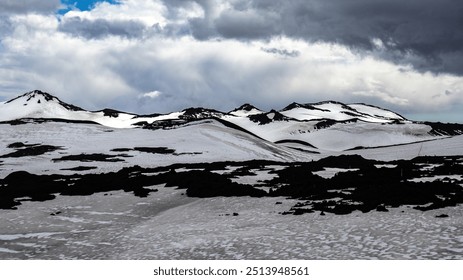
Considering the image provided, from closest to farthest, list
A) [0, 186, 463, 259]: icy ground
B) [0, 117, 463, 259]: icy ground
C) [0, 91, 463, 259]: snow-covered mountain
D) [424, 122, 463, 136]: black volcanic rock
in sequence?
[0, 186, 463, 259]: icy ground
[0, 117, 463, 259]: icy ground
[0, 91, 463, 259]: snow-covered mountain
[424, 122, 463, 136]: black volcanic rock

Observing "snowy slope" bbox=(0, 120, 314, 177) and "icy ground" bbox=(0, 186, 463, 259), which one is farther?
"snowy slope" bbox=(0, 120, 314, 177)

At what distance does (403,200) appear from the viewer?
97.5 feet

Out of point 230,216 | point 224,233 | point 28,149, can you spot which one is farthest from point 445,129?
point 224,233

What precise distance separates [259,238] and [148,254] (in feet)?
17.0

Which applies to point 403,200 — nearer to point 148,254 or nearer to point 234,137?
point 148,254

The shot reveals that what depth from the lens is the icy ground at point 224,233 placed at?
62.6 ft

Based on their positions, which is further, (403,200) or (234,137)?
(234,137)

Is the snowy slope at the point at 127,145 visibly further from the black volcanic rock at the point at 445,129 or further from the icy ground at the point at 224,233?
the black volcanic rock at the point at 445,129

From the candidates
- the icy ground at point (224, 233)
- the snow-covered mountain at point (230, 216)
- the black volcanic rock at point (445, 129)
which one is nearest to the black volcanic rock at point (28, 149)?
the snow-covered mountain at point (230, 216)

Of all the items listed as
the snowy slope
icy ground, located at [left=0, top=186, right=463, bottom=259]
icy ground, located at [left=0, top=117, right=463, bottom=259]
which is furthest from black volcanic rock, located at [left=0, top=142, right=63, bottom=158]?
icy ground, located at [left=0, top=186, right=463, bottom=259]

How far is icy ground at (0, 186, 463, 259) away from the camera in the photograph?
62.6 ft

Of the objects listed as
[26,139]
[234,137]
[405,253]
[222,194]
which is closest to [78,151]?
[26,139]

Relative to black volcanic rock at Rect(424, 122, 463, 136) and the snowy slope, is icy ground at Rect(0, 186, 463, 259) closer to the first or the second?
the snowy slope

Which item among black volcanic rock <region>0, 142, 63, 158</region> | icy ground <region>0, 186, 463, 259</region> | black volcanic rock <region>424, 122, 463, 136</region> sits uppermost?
black volcanic rock <region>424, 122, 463, 136</region>
